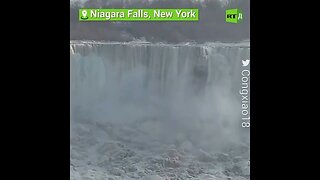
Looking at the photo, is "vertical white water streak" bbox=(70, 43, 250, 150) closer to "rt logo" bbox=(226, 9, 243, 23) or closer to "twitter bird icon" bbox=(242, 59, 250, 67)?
"twitter bird icon" bbox=(242, 59, 250, 67)

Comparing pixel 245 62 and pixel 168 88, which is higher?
pixel 245 62

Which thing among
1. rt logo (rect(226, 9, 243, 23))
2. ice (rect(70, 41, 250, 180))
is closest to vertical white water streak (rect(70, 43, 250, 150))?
ice (rect(70, 41, 250, 180))

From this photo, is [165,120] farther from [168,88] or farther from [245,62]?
[245,62]

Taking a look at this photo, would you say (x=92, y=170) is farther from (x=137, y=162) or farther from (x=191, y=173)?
(x=191, y=173)

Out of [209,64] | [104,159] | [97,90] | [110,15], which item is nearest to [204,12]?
[209,64]

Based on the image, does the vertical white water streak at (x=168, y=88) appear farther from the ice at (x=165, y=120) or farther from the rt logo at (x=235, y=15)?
the rt logo at (x=235, y=15)

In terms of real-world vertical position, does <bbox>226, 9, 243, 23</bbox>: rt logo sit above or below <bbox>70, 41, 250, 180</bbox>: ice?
above

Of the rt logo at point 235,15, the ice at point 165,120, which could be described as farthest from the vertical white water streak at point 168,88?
the rt logo at point 235,15

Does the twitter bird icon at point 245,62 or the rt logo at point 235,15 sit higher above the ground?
the rt logo at point 235,15

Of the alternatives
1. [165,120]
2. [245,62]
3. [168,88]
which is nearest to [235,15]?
[245,62]

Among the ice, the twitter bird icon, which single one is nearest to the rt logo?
the ice

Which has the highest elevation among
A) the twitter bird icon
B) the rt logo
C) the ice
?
the rt logo
